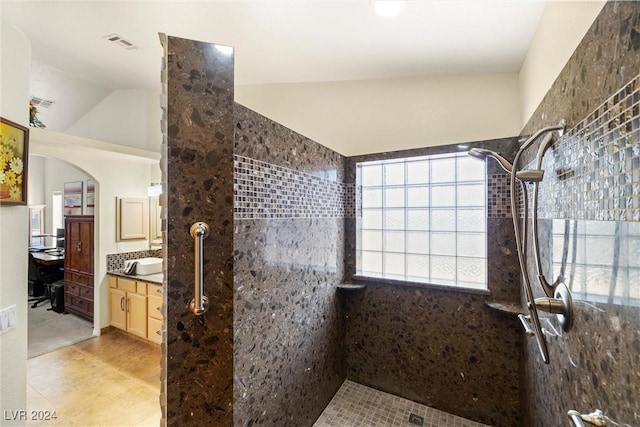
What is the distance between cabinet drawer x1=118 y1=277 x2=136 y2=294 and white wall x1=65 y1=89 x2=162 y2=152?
6.06ft

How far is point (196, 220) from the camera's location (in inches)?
41.7

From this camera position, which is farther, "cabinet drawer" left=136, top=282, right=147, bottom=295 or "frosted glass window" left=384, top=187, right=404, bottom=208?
"cabinet drawer" left=136, top=282, right=147, bottom=295

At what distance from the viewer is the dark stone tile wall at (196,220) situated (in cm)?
Result: 102

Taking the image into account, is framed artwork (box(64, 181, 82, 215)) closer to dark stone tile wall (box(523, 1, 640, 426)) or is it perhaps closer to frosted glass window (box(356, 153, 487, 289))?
frosted glass window (box(356, 153, 487, 289))

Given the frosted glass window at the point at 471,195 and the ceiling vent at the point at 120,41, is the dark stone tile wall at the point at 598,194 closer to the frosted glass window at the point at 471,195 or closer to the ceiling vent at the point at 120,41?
the frosted glass window at the point at 471,195

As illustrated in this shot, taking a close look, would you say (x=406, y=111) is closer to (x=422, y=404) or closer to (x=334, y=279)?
(x=334, y=279)

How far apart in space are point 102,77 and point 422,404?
4958 mm

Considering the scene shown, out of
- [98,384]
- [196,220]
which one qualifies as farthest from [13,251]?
[98,384]

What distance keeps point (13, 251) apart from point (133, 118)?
10.1 ft

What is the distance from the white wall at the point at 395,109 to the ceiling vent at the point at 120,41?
988 mm

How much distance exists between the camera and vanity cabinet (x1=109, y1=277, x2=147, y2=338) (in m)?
3.25

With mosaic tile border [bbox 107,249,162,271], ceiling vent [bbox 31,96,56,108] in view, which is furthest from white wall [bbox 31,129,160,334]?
ceiling vent [bbox 31,96,56,108]

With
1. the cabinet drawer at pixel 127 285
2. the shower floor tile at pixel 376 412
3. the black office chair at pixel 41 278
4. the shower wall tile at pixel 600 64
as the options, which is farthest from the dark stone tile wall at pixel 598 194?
the black office chair at pixel 41 278

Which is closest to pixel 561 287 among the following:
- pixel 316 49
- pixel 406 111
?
pixel 406 111
